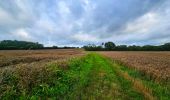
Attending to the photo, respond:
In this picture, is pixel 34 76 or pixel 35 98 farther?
pixel 34 76

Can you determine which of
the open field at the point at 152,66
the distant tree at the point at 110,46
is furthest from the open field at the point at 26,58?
the distant tree at the point at 110,46

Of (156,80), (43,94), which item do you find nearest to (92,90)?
(43,94)

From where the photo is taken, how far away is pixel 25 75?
37.3ft

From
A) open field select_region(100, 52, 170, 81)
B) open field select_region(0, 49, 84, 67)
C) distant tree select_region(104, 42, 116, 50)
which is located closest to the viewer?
open field select_region(100, 52, 170, 81)

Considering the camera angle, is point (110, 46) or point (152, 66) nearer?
point (152, 66)

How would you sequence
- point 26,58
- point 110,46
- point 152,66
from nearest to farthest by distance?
point 152,66 → point 26,58 → point 110,46

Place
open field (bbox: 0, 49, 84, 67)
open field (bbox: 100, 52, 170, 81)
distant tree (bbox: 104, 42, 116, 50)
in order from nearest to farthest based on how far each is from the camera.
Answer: open field (bbox: 100, 52, 170, 81) → open field (bbox: 0, 49, 84, 67) → distant tree (bbox: 104, 42, 116, 50)

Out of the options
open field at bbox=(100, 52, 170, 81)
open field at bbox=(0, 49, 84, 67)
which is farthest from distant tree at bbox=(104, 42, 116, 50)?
open field at bbox=(100, 52, 170, 81)

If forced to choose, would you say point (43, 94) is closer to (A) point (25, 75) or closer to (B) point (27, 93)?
(B) point (27, 93)

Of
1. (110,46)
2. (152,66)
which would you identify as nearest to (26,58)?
(152,66)

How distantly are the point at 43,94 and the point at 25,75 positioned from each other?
184cm

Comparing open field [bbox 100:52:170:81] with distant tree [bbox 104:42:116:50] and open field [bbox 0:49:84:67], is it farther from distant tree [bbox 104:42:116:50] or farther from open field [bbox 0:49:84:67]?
distant tree [bbox 104:42:116:50]

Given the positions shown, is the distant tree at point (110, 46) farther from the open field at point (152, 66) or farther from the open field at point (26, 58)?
the open field at point (152, 66)

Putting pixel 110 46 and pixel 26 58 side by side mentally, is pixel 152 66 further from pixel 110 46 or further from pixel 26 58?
pixel 110 46
